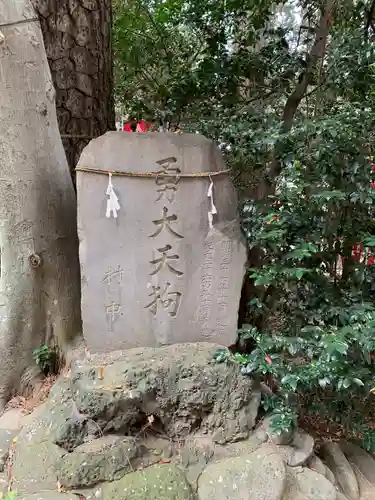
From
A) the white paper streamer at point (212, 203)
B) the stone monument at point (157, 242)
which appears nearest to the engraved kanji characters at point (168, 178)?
the stone monument at point (157, 242)

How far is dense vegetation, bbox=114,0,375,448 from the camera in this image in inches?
96.6

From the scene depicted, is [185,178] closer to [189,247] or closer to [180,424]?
[189,247]

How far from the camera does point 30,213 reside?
2.90m

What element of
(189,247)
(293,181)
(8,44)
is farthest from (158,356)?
(8,44)

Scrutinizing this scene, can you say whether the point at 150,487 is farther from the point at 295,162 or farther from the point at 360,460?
the point at 295,162

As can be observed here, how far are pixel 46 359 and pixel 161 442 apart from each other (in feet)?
3.45

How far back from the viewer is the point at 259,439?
2.58 m

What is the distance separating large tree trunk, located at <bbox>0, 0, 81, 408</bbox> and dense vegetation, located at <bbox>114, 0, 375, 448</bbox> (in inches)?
44.4

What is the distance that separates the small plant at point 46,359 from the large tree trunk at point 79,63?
1.56 meters

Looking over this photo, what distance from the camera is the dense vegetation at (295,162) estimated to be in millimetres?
2453

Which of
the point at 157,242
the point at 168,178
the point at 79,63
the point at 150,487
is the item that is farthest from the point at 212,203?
the point at 79,63

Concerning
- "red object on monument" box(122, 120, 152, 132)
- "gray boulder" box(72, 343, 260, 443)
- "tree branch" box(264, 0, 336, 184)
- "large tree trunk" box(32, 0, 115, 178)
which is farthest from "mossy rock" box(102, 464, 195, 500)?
"red object on monument" box(122, 120, 152, 132)

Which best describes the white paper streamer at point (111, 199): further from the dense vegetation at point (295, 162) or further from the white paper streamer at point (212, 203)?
the dense vegetation at point (295, 162)

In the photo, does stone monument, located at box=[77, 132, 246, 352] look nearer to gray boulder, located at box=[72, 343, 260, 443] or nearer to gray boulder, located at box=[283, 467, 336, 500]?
gray boulder, located at box=[72, 343, 260, 443]
